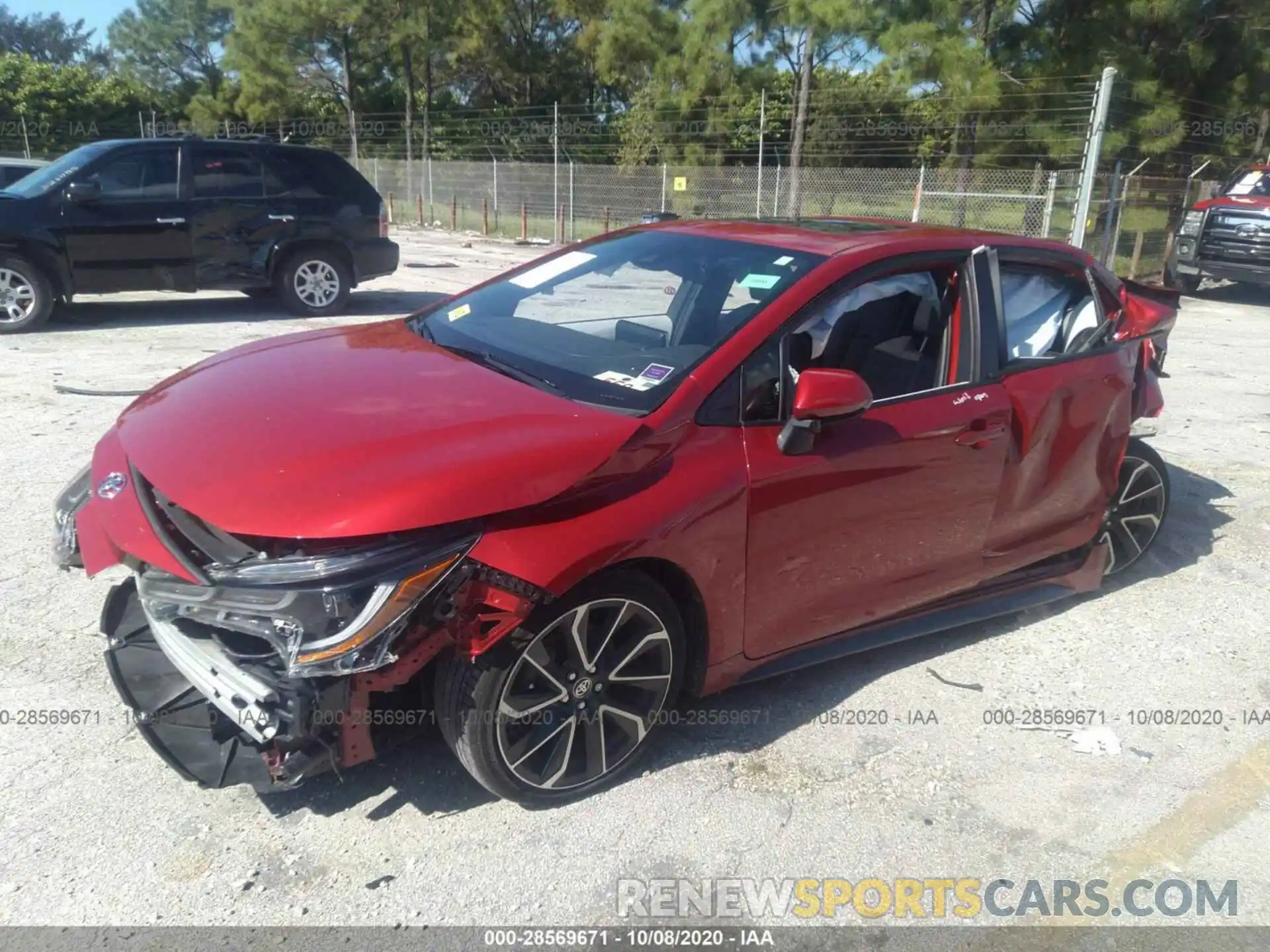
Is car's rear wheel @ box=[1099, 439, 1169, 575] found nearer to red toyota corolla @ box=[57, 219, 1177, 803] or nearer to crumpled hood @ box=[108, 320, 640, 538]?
red toyota corolla @ box=[57, 219, 1177, 803]

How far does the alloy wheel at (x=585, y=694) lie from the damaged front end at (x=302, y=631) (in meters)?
0.23

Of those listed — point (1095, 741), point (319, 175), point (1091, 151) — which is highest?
point (1091, 151)

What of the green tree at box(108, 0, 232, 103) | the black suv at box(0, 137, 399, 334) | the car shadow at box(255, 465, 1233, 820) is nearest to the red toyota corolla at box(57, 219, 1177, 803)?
the car shadow at box(255, 465, 1233, 820)

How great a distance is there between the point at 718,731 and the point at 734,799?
1.23 ft

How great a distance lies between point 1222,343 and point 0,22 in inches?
3416

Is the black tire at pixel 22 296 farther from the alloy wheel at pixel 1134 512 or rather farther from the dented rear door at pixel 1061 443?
the alloy wheel at pixel 1134 512

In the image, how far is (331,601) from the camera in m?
2.47

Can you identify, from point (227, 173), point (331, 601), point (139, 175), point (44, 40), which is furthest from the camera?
point (44, 40)

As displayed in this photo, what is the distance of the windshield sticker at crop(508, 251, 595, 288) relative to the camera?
418 centimetres

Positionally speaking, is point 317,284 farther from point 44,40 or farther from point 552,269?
point 44,40

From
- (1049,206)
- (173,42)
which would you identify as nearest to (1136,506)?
(1049,206)

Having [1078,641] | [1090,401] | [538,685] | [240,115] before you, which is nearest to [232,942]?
[538,685]

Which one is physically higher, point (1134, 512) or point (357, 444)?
point (357, 444)

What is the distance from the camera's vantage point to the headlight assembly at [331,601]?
2469 mm
